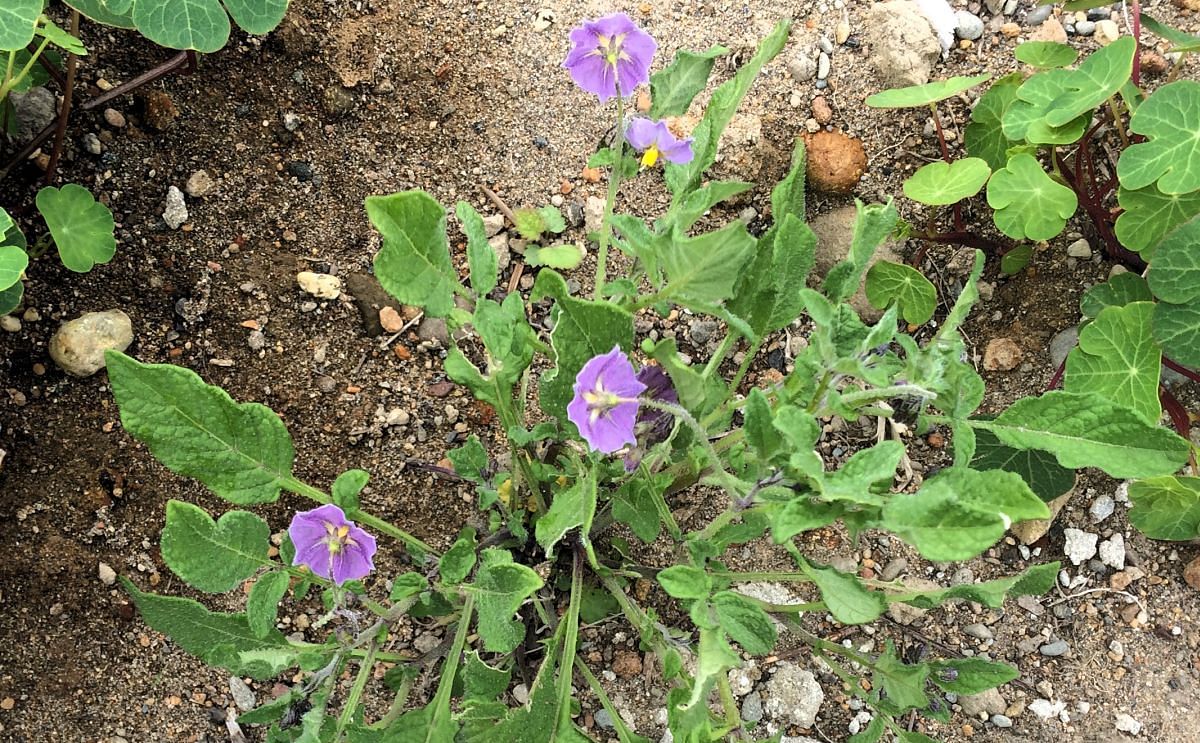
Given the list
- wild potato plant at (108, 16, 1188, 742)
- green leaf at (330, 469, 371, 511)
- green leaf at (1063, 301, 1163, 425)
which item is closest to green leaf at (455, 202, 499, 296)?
wild potato plant at (108, 16, 1188, 742)

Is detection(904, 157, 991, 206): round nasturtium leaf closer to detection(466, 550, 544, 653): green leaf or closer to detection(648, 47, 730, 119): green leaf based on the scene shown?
detection(648, 47, 730, 119): green leaf

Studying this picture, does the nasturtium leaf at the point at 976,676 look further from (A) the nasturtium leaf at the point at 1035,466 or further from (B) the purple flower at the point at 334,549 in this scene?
(B) the purple flower at the point at 334,549

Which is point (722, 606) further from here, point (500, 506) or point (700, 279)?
point (500, 506)

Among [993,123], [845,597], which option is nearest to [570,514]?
[845,597]

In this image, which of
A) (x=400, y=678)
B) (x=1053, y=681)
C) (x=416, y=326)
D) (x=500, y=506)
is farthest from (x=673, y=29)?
(x=1053, y=681)

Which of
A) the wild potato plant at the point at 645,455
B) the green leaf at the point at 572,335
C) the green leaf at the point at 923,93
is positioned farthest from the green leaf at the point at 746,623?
the green leaf at the point at 923,93
